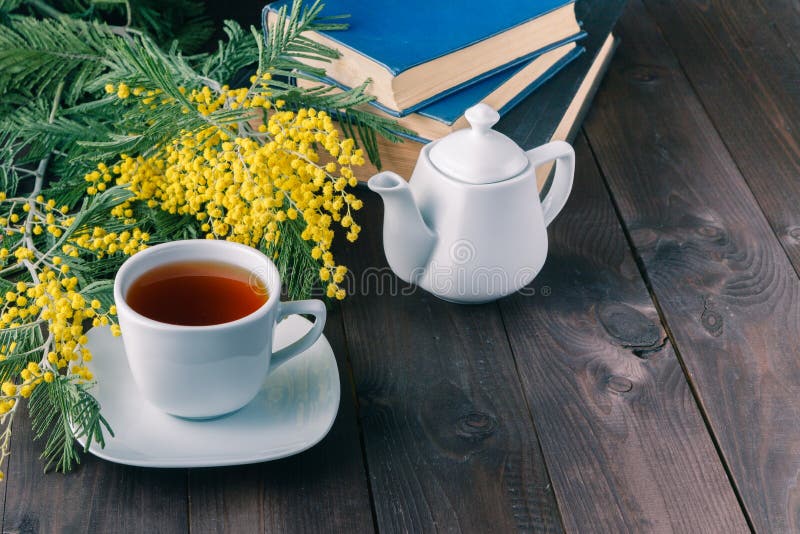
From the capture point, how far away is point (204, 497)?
2.08 feet

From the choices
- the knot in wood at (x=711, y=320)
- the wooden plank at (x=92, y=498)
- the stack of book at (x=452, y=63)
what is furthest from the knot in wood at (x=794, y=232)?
the wooden plank at (x=92, y=498)

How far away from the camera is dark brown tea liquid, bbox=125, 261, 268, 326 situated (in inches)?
24.9

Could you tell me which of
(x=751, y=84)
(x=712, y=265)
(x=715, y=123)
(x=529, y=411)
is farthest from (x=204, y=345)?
(x=751, y=84)

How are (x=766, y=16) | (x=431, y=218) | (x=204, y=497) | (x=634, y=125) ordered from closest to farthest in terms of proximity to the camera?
(x=204, y=497), (x=431, y=218), (x=634, y=125), (x=766, y=16)

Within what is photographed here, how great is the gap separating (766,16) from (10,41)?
3.68 ft

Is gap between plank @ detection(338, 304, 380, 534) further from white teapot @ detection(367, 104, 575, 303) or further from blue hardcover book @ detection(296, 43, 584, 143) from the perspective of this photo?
blue hardcover book @ detection(296, 43, 584, 143)

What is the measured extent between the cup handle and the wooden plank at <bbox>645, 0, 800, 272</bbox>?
1.77 ft

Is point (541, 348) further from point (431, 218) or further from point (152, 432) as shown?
point (152, 432)

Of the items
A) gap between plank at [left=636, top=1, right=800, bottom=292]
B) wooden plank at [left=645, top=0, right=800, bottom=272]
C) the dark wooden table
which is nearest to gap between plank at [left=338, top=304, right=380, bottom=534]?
the dark wooden table

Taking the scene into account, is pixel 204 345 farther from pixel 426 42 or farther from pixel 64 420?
pixel 426 42

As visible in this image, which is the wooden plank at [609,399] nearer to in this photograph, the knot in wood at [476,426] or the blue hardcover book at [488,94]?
the knot in wood at [476,426]

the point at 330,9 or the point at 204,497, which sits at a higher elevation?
the point at 330,9

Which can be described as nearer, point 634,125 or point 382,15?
point 382,15

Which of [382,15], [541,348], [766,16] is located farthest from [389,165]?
[766,16]
